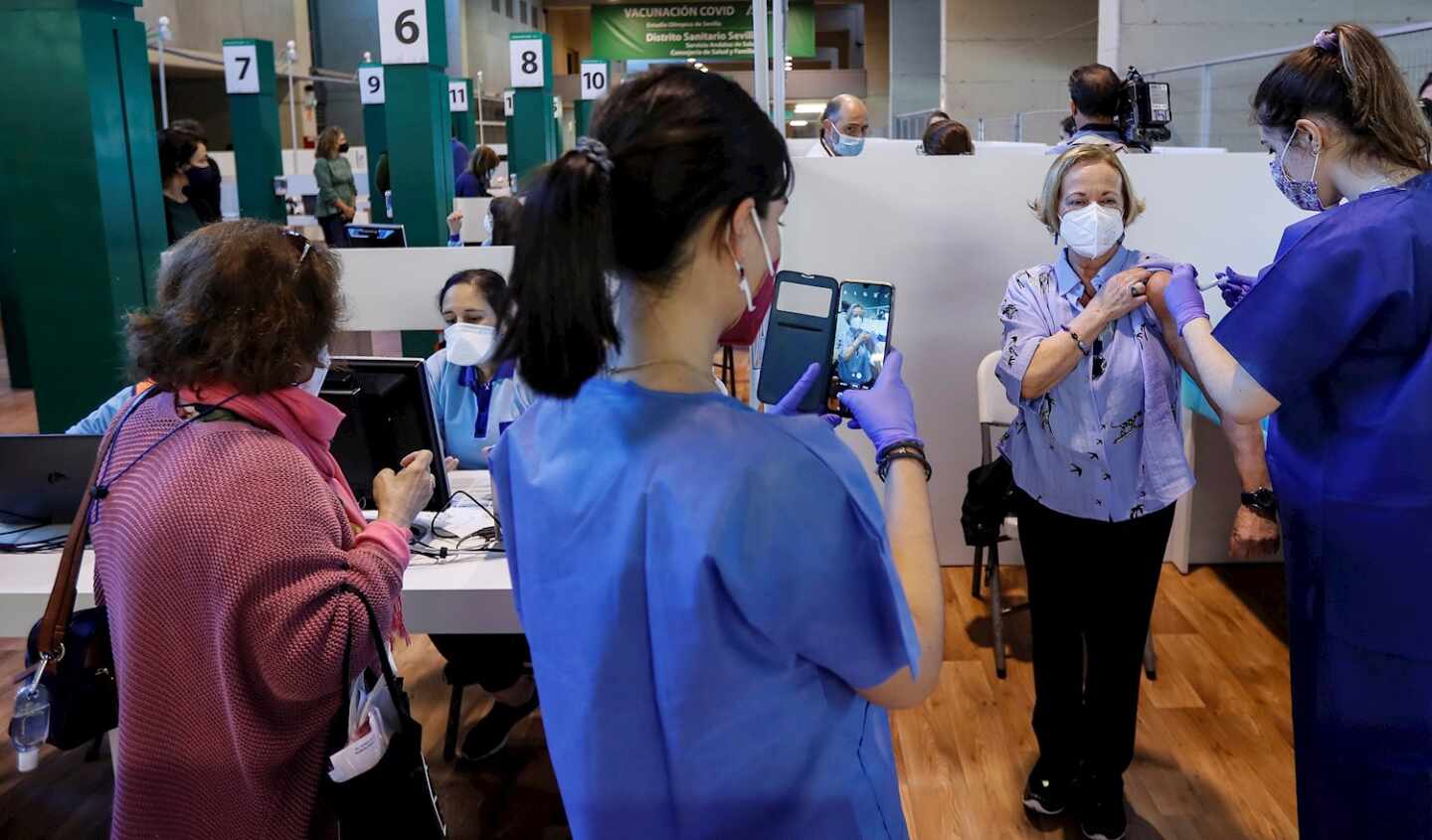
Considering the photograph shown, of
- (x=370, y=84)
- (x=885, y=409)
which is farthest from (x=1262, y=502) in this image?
(x=370, y=84)

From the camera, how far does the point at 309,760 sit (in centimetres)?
149

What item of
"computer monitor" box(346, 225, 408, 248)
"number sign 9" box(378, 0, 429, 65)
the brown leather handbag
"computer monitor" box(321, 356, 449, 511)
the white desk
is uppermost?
"number sign 9" box(378, 0, 429, 65)

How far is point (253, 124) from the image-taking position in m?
8.71

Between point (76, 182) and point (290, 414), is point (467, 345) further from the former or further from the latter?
point (76, 182)

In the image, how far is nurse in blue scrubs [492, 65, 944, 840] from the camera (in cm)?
87

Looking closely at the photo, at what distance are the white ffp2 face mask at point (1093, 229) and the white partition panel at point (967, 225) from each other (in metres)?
1.16

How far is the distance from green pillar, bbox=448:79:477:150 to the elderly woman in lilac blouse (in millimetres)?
10095

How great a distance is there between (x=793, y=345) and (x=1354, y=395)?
0.81 meters

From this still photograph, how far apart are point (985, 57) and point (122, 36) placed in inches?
433

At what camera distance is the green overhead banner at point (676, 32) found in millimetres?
18719

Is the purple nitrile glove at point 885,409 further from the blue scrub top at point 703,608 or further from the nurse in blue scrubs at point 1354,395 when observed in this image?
the nurse in blue scrubs at point 1354,395

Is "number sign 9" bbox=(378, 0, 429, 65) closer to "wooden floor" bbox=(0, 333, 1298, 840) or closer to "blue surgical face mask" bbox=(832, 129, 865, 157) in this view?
"blue surgical face mask" bbox=(832, 129, 865, 157)

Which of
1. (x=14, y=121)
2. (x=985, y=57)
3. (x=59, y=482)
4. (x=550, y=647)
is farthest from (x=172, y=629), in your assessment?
(x=985, y=57)

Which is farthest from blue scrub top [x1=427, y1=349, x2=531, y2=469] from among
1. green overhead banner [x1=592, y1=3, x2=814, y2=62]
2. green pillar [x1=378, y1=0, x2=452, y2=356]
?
green overhead banner [x1=592, y1=3, x2=814, y2=62]
